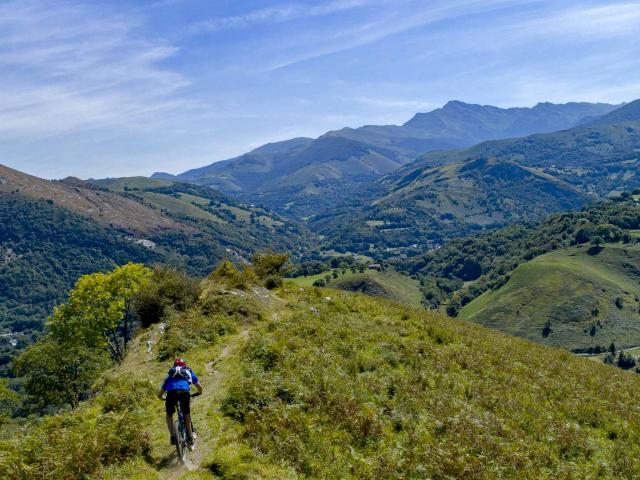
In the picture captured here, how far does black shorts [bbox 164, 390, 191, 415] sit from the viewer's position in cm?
1299

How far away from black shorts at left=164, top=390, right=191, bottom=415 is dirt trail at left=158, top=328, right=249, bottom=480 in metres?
1.22

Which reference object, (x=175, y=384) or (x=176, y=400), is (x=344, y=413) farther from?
(x=175, y=384)

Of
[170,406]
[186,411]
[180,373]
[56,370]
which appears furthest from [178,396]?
[56,370]

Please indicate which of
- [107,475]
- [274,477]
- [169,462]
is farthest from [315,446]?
[107,475]

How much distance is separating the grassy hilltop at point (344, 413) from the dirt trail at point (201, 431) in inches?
2.2

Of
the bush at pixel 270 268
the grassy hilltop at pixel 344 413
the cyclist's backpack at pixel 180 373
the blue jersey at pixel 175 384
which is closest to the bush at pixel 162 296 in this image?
the grassy hilltop at pixel 344 413

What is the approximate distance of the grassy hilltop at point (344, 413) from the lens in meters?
12.0

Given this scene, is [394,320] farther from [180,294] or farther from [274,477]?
[274,477]

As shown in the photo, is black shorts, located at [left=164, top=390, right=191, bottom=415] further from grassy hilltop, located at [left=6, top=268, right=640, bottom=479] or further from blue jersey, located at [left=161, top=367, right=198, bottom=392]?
grassy hilltop, located at [left=6, top=268, right=640, bottom=479]

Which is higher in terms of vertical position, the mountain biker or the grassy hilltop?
the mountain biker

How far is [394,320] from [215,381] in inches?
552

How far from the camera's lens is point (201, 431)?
1419cm

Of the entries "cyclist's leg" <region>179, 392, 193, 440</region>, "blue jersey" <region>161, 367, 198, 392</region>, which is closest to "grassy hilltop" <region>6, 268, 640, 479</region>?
"cyclist's leg" <region>179, 392, 193, 440</region>

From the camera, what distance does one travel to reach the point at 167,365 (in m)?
20.8
